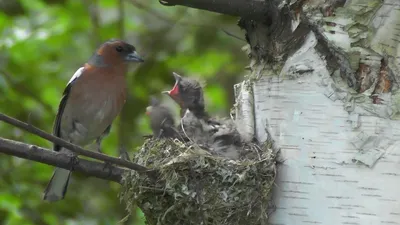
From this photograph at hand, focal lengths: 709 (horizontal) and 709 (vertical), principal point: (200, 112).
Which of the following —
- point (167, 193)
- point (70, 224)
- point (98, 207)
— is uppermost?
point (167, 193)

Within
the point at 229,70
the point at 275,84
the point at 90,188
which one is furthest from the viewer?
the point at 229,70

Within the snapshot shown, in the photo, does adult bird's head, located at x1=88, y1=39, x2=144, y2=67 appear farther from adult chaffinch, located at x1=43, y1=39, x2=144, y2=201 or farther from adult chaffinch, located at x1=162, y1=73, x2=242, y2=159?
adult chaffinch, located at x1=162, y1=73, x2=242, y2=159

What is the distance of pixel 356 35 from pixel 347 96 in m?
0.26

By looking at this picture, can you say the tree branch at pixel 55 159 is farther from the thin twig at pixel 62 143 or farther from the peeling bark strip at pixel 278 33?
the peeling bark strip at pixel 278 33

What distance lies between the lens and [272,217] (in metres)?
3.16

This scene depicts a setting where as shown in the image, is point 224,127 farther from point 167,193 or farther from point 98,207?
point 98,207

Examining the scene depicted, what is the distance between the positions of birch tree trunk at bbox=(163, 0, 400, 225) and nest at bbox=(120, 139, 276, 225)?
125 millimetres

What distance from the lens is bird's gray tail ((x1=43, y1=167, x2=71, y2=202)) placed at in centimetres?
491

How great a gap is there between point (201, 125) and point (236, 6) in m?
1.23

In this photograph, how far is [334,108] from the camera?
9.85ft

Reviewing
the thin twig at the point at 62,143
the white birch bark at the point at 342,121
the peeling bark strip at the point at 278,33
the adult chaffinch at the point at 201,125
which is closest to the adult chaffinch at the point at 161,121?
the adult chaffinch at the point at 201,125

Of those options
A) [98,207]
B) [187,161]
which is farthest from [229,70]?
[187,161]

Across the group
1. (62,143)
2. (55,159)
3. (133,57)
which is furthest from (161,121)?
(62,143)

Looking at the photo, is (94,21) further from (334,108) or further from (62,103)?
(334,108)
